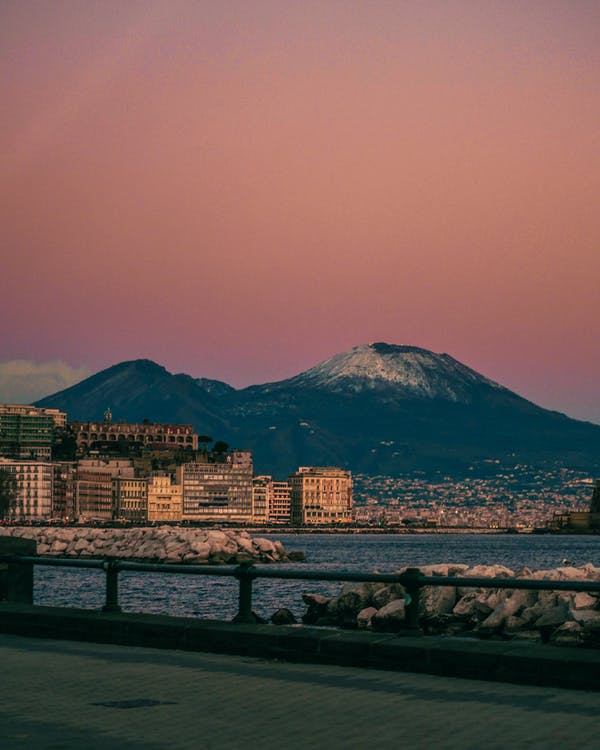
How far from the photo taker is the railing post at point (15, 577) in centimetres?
2497

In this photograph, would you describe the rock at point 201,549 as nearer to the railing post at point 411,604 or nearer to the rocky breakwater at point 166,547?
the rocky breakwater at point 166,547

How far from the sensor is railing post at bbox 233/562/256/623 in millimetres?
19562

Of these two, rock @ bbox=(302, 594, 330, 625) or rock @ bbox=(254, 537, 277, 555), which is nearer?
rock @ bbox=(302, 594, 330, 625)

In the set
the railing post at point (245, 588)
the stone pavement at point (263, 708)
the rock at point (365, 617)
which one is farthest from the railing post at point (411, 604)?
the rock at point (365, 617)

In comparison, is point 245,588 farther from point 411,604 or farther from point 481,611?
point 481,611

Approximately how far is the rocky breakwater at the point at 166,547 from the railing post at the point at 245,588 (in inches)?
3652

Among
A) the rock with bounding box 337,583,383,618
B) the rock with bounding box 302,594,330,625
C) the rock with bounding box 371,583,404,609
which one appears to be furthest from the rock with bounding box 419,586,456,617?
the rock with bounding box 302,594,330,625

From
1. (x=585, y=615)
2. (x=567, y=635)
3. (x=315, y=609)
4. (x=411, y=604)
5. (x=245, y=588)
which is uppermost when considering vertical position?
(x=245, y=588)

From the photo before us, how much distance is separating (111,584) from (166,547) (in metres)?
110

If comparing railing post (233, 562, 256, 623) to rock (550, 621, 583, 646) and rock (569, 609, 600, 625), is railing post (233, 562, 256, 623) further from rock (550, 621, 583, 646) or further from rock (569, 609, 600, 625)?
rock (569, 609, 600, 625)

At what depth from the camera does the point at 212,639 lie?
64.6 ft

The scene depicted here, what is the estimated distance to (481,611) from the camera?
34906 millimetres

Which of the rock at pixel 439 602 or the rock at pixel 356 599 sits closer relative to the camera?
the rock at pixel 439 602

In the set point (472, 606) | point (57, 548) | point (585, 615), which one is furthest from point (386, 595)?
point (57, 548)
